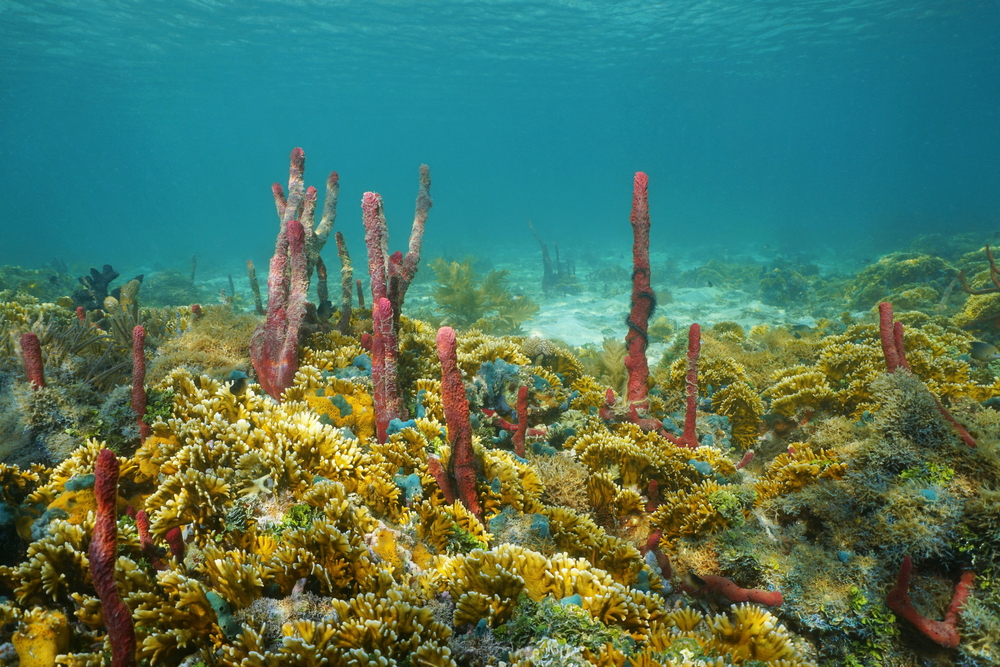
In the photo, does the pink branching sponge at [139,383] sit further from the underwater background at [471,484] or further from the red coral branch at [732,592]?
the red coral branch at [732,592]

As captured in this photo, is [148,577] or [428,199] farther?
[428,199]

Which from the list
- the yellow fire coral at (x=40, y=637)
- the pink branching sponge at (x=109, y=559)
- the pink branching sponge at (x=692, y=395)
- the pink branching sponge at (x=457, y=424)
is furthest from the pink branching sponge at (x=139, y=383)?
the pink branching sponge at (x=692, y=395)

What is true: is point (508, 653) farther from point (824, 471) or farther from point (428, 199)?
point (428, 199)

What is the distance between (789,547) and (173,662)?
11.0 feet

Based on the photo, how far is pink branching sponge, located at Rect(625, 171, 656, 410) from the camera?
14.4 ft

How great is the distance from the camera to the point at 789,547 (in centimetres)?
279

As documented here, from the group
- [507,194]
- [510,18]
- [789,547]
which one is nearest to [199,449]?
[789,547]

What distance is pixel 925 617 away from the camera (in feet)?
7.09

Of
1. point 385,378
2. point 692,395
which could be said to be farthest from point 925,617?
point 385,378

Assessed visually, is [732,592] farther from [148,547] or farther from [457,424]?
[148,547]

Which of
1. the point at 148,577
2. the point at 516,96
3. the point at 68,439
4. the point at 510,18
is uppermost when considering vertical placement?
the point at 516,96

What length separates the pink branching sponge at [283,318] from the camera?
3.80 m

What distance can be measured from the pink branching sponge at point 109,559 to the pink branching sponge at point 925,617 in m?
3.34

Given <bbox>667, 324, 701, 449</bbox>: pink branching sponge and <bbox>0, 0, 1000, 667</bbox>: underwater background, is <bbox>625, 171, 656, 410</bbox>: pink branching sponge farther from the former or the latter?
<bbox>667, 324, 701, 449</bbox>: pink branching sponge
